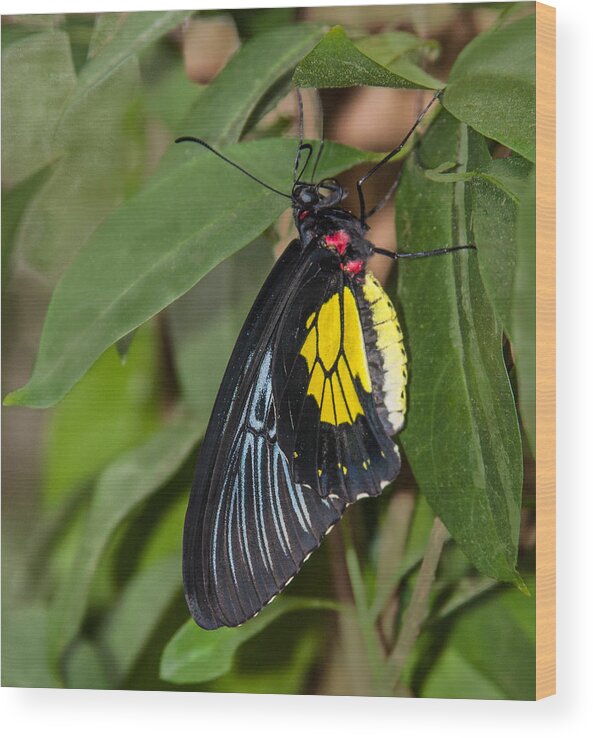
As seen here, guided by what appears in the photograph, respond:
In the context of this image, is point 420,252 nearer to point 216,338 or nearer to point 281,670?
point 216,338

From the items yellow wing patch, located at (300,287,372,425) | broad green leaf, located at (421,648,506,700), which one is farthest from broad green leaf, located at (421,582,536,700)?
yellow wing patch, located at (300,287,372,425)

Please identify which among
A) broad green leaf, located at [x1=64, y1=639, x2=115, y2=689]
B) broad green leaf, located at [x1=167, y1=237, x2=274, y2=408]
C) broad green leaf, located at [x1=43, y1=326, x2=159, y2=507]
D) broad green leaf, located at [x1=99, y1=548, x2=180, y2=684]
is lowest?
broad green leaf, located at [x1=64, y1=639, x2=115, y2=689]

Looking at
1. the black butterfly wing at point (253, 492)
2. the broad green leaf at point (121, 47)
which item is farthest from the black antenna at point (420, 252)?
the broad green leaf at point (121, 47)

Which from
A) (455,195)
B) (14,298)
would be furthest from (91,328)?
(455,195)

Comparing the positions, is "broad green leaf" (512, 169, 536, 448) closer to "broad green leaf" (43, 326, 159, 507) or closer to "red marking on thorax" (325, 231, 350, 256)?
"red marking on thorax" (325, 231, 350, 256)

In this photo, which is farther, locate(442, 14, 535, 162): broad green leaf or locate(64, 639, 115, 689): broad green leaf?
locate(64, 639, 115, 689): broad green leaf

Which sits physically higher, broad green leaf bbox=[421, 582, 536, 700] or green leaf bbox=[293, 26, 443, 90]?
green leaf bbox=[293, 26, 443, 90]

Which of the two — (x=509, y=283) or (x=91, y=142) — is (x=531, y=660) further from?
(x=91, y=142)
